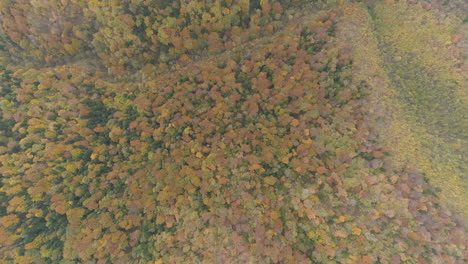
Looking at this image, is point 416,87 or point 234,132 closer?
point 234,132

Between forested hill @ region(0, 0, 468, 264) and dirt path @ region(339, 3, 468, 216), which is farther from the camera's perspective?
dirt path @ region(339, 3, 468, 216)

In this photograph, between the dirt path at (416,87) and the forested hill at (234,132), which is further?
the dirt path at (416,87)

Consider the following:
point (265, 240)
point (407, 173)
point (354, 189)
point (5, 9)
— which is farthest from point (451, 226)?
point (5, 9)

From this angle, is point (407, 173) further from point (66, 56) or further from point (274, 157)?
point (66, 56)

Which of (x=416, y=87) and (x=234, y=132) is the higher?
(x=416, y=87)
